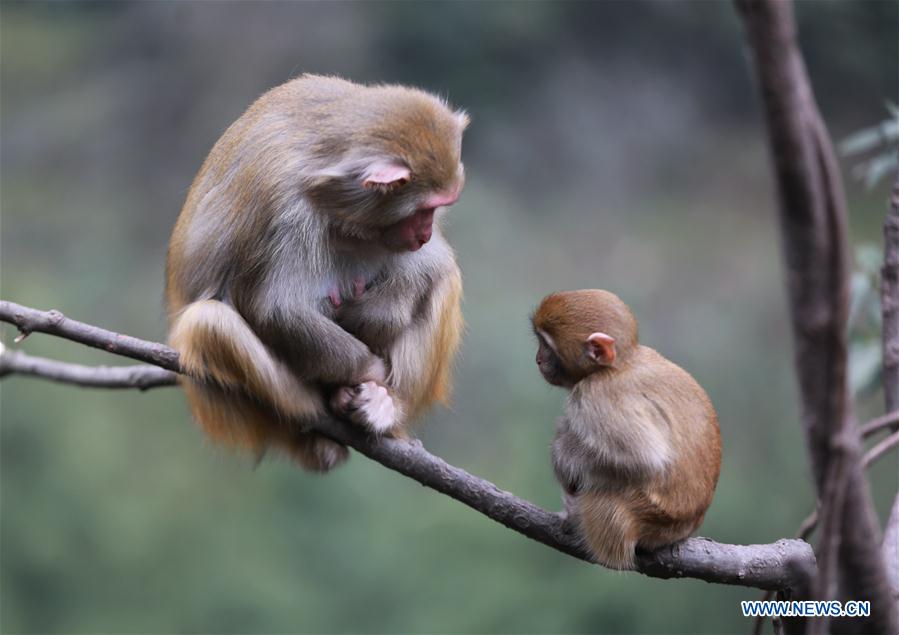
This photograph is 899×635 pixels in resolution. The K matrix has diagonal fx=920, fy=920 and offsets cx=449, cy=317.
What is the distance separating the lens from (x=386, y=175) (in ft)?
9.22

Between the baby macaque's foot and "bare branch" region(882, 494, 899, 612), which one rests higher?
the baby macaque's foot

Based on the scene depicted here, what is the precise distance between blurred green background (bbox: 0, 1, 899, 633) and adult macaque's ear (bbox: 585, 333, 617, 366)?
384 cm

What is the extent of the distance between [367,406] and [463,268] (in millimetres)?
4319

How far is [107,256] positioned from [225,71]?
1.85 m

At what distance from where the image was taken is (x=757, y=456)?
6.89m

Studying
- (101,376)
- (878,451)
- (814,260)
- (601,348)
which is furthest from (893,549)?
(101,376)

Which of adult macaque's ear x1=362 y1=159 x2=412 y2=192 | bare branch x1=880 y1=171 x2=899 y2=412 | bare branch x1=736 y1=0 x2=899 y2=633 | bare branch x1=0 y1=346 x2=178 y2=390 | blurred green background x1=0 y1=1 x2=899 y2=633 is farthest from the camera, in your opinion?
blurred green background x1=0 y1=1 x2=899 y2=633

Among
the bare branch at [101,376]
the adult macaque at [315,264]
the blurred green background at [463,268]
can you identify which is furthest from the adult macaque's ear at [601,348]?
the blurred green background at [463,268]

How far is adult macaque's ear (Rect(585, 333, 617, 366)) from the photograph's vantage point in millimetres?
2658

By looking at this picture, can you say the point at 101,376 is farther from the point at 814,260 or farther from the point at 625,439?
the point at 814,260

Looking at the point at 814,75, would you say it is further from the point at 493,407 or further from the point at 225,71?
the point at 225,71

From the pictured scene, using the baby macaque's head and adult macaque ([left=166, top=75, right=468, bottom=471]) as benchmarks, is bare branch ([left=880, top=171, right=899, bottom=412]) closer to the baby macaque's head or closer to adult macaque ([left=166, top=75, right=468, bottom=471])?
the baby macaque's head

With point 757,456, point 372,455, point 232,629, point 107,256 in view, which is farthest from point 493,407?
point 372,455

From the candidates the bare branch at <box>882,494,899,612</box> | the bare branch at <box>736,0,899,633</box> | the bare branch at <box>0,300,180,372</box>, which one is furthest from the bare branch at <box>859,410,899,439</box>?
the bare branch at <box>0,300,180,372</box>
